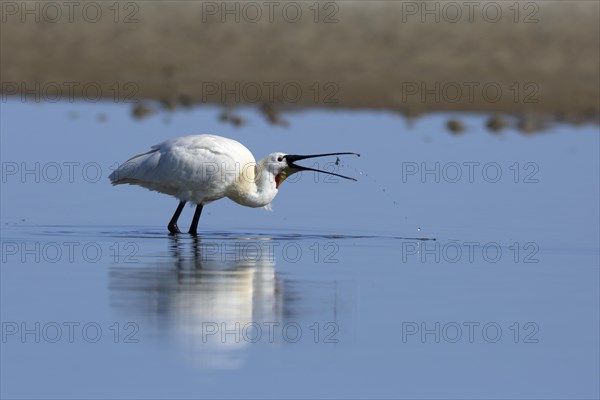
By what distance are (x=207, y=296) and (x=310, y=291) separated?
823mm

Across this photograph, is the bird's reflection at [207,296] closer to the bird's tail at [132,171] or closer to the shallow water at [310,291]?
the shallow water at [310,291]

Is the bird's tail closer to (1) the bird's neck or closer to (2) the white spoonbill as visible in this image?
(2) the white spoonbill

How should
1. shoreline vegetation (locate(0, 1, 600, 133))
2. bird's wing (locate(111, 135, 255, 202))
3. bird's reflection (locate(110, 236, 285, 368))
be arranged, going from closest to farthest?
bird's reflection (locate(110, 236, 285, 368)) < bird's wing (locate(111, 135, 255, 202)) < shoreline vegetation (locate(0, 1, 600, 133))

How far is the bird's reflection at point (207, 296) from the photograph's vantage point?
9.42m

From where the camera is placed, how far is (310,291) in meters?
11.3

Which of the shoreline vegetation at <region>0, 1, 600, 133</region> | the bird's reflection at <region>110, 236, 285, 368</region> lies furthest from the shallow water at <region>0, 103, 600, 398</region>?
the shoreline vegetation at <region>0, 1, 600, 133</region>

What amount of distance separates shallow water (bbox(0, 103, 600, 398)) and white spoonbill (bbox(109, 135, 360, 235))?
35cm

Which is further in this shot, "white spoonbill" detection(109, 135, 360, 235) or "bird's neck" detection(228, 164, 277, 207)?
"bird's neck" detection(228, 164, 277, 207)

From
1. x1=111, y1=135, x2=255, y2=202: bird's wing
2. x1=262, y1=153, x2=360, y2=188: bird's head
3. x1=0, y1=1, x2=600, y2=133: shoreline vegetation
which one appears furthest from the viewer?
x1=0, y1=1, x2=600, y2=133: shoreline vegetation

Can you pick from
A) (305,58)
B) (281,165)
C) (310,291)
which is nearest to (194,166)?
(281,165)

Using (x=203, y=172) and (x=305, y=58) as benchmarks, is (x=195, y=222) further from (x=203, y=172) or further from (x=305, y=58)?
(x=305, y=58)

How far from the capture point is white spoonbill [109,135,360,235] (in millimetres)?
14625

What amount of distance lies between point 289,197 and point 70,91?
14447 mm

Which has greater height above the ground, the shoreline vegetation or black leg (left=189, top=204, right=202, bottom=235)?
the shoreline vegetation
